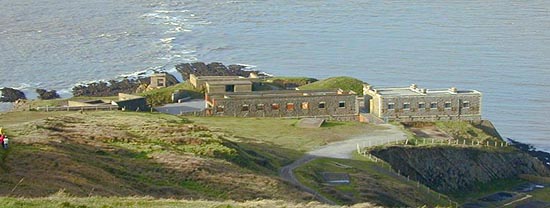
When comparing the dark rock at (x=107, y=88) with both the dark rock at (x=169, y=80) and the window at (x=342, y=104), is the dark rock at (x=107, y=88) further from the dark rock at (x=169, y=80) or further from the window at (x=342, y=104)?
the window at (x=342, y=104)

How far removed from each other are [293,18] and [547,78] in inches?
2263

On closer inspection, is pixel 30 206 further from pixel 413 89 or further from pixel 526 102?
pixel 526 102

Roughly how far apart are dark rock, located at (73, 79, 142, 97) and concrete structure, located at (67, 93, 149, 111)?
16.0 metres

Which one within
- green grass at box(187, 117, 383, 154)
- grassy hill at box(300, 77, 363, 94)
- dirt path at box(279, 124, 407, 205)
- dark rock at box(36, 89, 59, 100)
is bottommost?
dirt path at box(279, 124, 407, 205)

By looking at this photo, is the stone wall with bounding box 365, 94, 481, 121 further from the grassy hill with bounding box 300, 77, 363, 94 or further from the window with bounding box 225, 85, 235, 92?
the window with bounding box 225, 85, 235, 92

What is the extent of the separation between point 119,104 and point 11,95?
2299 cm

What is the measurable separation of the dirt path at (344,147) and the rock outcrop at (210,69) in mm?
33410

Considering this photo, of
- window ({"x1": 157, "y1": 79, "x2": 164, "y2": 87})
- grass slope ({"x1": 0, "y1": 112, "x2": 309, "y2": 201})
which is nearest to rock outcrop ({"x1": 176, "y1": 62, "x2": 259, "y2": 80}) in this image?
window ({"x1": 157, "y1": 79, "x2": 164, "y2": 87})

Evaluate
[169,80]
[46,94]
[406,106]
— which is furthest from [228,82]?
[46,94]

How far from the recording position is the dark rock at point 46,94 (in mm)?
78875

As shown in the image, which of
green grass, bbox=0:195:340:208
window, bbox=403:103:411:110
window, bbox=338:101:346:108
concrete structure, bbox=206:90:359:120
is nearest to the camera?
green grass, bbox=0:195:340:208

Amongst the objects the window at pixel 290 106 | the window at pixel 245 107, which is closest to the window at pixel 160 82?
the window at pixel 245 107

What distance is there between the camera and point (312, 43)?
113m

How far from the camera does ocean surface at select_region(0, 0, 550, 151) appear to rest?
285 feet
